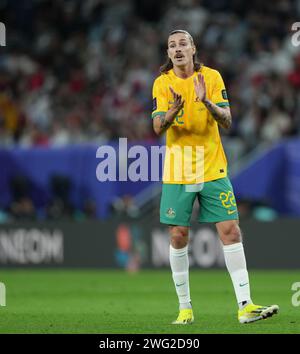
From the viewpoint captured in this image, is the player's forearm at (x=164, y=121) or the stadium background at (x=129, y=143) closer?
the player's forearm at (x=164, y=121)

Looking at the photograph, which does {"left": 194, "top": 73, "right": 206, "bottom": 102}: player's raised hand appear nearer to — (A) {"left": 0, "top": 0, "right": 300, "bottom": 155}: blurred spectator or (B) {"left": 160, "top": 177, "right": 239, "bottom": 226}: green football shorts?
(B) {"left": 160, "top": 177, "right": 239, "bottom": 226}: green football shorts

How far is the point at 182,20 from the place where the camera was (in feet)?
75.2

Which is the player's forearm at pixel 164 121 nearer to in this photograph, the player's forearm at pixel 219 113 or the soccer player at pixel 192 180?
the soccer player at pixel 192 180

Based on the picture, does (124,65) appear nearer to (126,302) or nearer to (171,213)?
(126,302)

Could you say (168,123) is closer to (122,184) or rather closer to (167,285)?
(167,285)

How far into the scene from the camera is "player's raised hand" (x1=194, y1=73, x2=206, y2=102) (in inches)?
382

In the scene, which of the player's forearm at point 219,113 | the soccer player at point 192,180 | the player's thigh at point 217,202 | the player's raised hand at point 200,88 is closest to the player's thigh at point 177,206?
the soccer player at point 192,180

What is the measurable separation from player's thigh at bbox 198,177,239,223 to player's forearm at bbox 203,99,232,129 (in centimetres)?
60

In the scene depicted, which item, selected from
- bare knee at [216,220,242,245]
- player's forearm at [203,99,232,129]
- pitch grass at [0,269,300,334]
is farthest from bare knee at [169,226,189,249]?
player's forearm at [203,99,232,129]

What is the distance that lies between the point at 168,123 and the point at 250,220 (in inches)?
361

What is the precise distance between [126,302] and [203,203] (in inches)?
132

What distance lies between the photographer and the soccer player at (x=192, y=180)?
10.1 meters

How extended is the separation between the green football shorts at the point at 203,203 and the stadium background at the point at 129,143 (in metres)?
4.28
